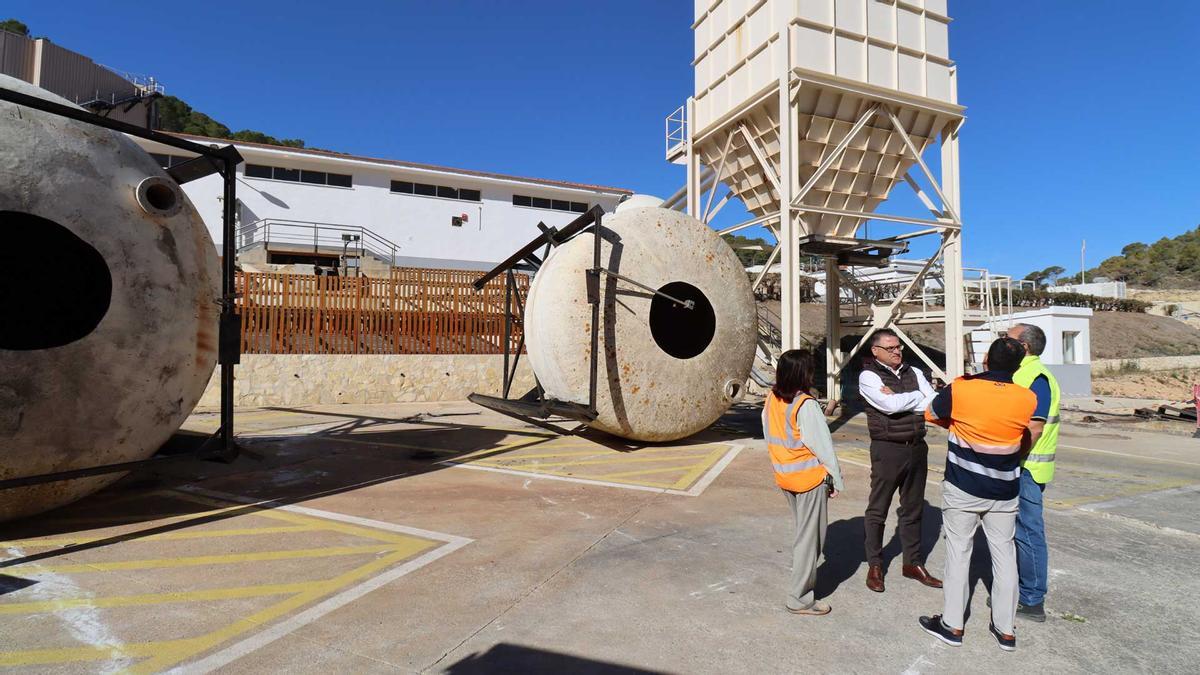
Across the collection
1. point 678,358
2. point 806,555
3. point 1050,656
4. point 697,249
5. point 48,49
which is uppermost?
point 48,49

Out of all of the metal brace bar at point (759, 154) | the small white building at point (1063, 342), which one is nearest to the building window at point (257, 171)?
the metal brace bar at point (759, 154)

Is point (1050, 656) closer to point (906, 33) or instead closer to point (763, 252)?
point (906, 33)

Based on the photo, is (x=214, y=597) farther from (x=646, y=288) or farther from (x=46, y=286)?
(x=646, y=288)

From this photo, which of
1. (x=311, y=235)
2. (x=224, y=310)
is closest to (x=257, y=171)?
(x=311, y=235)

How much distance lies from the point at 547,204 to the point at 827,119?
67.5ft

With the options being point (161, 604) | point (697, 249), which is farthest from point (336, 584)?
point (697, 249)

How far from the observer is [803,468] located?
3.49 metres

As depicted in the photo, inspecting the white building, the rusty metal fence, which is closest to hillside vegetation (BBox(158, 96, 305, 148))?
the white building

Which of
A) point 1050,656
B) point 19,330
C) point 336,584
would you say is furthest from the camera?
point 19,330

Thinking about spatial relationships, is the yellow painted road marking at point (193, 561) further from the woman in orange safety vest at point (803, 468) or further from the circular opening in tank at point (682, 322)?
the circular opening in tank at point (682, 322)

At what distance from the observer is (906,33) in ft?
41.0

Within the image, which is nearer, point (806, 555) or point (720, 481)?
point (806, 555)

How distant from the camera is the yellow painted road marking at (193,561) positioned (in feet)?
12.5

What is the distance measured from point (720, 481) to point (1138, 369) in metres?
32.0
